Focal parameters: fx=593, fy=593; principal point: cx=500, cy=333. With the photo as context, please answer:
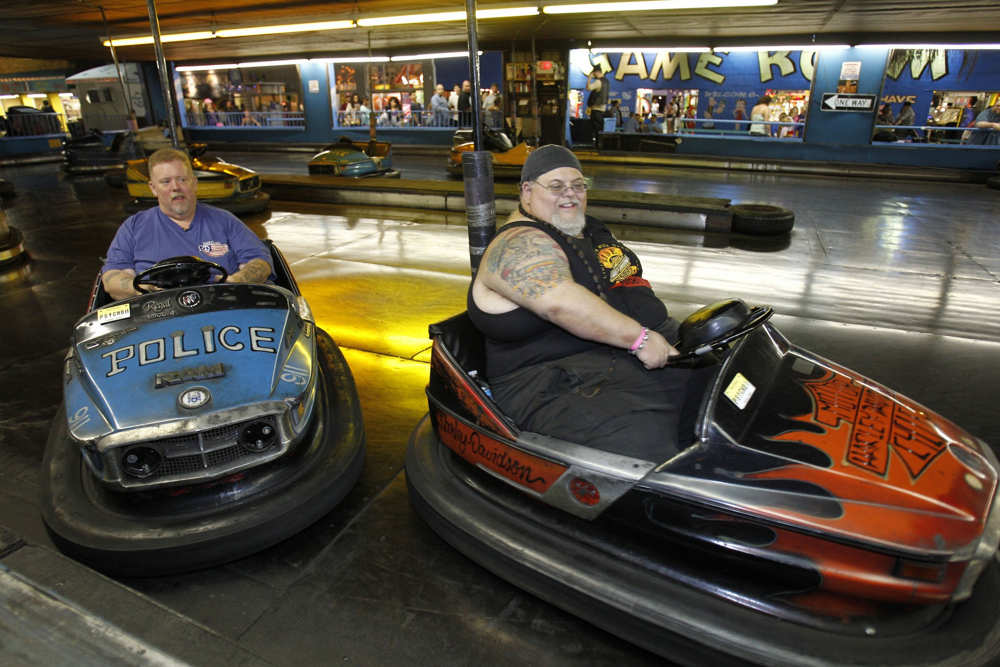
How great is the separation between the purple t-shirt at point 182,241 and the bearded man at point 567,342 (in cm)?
122

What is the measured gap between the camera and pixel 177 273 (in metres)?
2.08

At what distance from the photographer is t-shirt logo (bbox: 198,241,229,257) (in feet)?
7.59

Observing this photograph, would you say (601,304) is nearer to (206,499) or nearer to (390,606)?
(390,606)

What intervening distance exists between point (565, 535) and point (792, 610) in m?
0.50

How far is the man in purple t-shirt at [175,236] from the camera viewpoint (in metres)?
2.22

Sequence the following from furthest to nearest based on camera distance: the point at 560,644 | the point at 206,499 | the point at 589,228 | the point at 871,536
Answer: the point at 589,228
the point at 206,499
the point at 560,644
the point at 871,536

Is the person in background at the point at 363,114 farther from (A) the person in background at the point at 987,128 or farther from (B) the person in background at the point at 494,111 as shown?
(A) the person in background at the point at 987,128

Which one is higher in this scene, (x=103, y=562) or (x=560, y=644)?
(x=103, y=562)

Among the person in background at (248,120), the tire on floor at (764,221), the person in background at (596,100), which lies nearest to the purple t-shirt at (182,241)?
the tire on floor at (764,221)

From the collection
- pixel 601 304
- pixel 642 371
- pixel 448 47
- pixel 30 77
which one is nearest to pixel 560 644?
pixel 642 371

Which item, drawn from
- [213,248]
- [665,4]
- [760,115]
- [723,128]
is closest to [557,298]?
[213,248]

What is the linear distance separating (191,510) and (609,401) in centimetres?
115

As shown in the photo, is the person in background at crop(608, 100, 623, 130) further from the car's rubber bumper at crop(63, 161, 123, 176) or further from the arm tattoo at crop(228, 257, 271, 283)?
the arm tattoo at crop(228, 257, 271, 283)

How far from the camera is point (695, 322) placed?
150 cm
